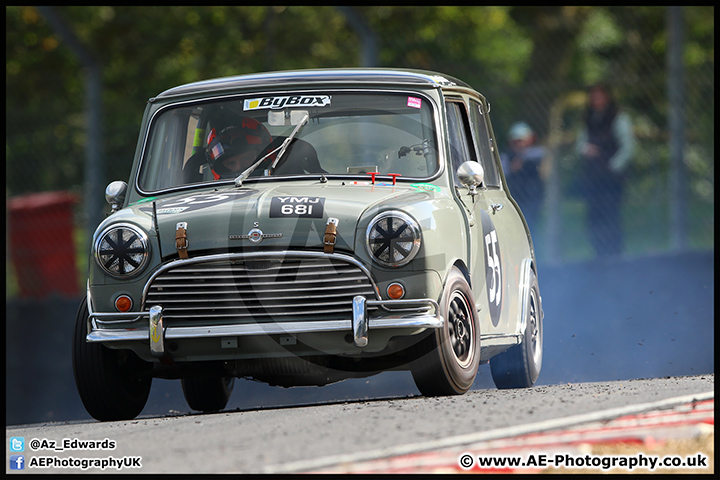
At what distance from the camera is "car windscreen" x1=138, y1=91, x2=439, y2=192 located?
6551 millimetres

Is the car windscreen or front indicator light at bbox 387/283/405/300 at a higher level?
the car windscreen

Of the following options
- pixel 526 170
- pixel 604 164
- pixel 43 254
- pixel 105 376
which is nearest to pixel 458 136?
pixel 105 376

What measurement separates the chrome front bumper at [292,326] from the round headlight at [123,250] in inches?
9.3

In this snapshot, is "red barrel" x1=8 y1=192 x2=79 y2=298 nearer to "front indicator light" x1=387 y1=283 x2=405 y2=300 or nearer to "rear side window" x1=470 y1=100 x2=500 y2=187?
"rear side window" x1=470 y1=100 x2=500 y2=187

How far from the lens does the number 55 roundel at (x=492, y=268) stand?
6754 mm

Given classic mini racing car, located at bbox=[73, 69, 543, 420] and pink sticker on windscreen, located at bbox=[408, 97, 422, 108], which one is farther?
pink sticker on windscreen, located at bbox=[408, 97, 422, 108]

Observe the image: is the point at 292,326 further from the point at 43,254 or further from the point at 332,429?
the point at 43,254

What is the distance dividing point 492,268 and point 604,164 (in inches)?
207

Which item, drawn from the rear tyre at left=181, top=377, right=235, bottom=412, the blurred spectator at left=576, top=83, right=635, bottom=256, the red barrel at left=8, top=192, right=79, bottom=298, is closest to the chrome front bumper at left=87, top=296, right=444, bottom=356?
the rear tyre at left=181, top=377, right=235, bottom=412

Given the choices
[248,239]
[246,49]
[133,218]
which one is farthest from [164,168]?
[246,49]

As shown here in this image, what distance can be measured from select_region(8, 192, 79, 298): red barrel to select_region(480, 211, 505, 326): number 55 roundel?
6819 millimetres

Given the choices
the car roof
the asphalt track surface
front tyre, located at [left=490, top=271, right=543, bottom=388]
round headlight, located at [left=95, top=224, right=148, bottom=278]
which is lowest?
front tyre, located at [left=490, top=271, right=543, bottom=388]

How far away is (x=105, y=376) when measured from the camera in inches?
243

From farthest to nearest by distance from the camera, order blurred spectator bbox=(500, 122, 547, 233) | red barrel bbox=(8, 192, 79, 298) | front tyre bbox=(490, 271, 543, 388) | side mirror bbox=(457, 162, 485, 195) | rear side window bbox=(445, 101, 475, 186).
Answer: red barrel bbox=(8, 192, 79, 298), blurred spectator bbox=(500, 122, 547, 233), front tyre bbox=(490, 271, 543, 388), rear side window bbox=(445, 101, 475, 186), side mirror bbox=(457, 162, 485, 195)
